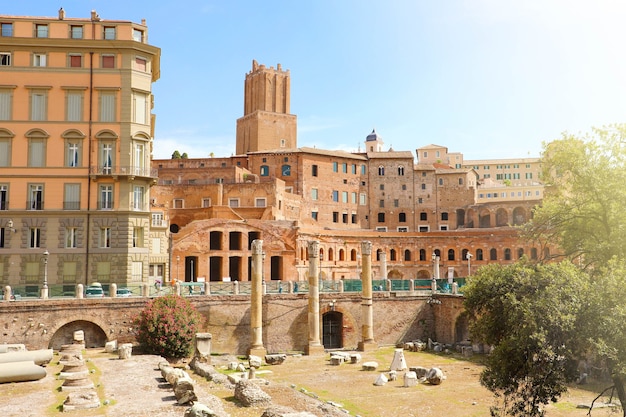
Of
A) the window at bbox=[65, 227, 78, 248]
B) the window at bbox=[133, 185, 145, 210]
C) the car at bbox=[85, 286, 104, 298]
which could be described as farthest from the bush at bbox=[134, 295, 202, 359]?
the window at bbox=[133, 185, 145, 210]

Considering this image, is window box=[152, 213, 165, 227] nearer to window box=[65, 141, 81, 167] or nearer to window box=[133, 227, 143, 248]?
window box=[133, 227, 143, 248]

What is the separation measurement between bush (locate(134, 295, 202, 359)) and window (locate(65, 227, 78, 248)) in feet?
22.0

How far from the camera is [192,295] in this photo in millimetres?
30188

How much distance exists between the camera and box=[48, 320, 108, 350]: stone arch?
2694 cm

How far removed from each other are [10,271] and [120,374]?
44.1ft

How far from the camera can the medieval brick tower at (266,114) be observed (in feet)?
221

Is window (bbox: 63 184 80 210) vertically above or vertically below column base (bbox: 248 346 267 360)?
above

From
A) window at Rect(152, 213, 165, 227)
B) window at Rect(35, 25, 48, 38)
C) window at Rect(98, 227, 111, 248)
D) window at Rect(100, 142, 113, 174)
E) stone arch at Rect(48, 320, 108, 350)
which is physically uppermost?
window at Rect(35, 25, 48, 38)

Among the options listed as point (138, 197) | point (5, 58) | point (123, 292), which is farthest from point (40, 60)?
point (123, 292)

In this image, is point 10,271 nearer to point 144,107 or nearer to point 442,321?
point 144,107

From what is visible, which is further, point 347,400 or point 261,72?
point 261,72

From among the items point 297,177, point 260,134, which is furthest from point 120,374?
point 260,134

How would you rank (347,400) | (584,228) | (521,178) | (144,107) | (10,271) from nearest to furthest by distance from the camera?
(347,400)
(584,228)
(10,271)
(144,107)
(521,178)

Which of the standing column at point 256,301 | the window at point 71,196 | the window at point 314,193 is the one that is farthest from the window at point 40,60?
the window at point 314,193
